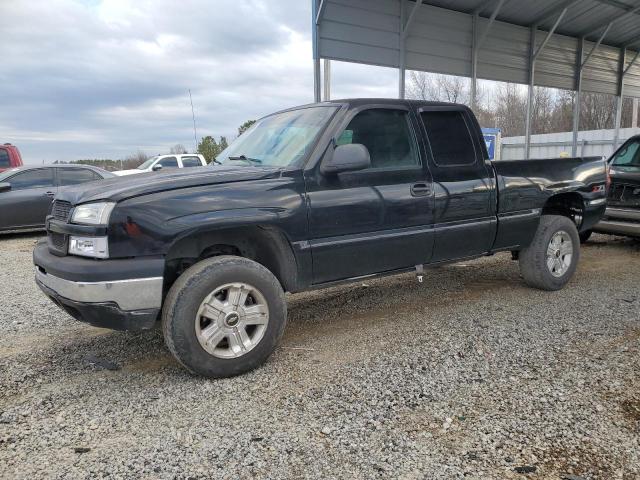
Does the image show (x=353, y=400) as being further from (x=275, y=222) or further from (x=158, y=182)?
(x=158, y=182)

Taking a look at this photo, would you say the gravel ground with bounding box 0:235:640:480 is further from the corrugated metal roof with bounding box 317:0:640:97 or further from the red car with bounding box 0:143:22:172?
the red car with bounding box 0:143:22:172

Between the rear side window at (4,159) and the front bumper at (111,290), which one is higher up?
the rear side window at (4,159)

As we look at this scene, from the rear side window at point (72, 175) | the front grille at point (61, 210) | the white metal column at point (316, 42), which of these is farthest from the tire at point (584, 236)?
the rear side window at point (72, 175)

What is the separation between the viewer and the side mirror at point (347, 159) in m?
3.48

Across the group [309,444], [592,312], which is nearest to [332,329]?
[309,444]

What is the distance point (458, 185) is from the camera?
4.29m

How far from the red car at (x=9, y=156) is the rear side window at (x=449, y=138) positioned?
11.7 metres

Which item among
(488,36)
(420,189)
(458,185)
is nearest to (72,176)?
(420,189)

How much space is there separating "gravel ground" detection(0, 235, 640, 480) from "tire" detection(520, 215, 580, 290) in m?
0.44

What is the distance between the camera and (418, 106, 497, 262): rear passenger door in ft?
13.8

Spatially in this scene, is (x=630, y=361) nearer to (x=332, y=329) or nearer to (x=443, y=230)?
(x=443, y=230)

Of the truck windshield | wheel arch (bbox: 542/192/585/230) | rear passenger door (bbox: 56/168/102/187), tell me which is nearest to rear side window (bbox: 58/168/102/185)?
rear passenger door (bbox: 56/168/102/187)

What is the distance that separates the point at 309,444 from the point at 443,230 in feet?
7.76

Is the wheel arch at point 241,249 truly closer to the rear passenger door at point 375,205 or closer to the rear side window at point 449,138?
the rear passenger door at point 375,205
